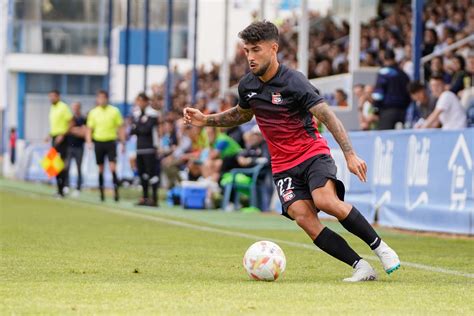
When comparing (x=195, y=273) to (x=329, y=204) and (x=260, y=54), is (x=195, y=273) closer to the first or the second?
A: (x=329, y=204)

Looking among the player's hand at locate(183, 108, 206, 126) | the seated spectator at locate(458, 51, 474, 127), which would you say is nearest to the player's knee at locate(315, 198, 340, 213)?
the player's hand at locate(183, 108, 206, 126)

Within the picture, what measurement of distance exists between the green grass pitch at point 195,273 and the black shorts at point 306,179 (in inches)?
24.0

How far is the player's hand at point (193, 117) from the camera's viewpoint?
10.2m

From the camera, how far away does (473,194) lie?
14898 millimetres

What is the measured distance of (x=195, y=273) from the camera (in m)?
9.99

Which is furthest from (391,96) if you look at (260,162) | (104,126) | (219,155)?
(104,126)

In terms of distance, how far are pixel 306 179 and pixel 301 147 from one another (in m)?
0.24

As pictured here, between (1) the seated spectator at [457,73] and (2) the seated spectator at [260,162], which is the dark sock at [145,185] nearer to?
(2) the seated spectator at [260,162]

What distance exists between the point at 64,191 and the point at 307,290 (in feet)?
67.9

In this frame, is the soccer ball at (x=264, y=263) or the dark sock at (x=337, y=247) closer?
the soccer ball at (x=264, y=263)

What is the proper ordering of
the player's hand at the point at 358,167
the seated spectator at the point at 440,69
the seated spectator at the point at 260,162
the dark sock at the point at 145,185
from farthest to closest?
the dark sock at the point at 145,185 → the seated spectator at the point at 260,162 → the seated spectator at the point at 440,69 → the player's hand at the point at 358,167

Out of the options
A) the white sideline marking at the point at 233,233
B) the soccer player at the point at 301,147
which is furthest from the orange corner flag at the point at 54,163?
the soccer player at the point at 301,147

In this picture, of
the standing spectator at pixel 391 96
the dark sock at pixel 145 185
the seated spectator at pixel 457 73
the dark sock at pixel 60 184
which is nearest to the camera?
the seated spectator at pixel 457 73

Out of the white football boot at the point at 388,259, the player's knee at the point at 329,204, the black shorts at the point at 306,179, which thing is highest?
the black shorts at the point at 306,179
